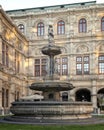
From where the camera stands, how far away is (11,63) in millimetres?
38281

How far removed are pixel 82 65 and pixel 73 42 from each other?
365cm

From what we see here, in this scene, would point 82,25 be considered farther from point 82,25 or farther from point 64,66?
point 64,66

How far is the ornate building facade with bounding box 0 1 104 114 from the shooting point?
43594mm

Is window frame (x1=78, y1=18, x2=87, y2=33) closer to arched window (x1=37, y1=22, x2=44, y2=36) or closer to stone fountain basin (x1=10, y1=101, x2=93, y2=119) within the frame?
arched window (x1=37, y1=22, x2=44, y2=36)

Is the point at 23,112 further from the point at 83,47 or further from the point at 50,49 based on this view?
the point at 83,47

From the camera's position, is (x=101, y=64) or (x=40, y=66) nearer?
(x=101, y=64)

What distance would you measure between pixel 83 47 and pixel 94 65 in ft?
10.4

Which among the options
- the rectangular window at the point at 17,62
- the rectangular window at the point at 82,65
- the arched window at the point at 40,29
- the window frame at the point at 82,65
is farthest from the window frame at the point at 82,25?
Result: the rectangular window at the point at 17,62

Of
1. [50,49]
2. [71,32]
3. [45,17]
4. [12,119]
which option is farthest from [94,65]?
[12,119]

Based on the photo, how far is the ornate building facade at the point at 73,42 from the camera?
143 ft

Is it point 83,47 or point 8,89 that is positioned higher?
point 83,47

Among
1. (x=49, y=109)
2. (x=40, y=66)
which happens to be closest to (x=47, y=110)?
(x=49, y=109)

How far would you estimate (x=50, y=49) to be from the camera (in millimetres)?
17594

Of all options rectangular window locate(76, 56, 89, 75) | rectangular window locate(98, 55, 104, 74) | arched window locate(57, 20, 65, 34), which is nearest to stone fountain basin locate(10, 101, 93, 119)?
rectangular window locate(98, 55, 104, 74)
